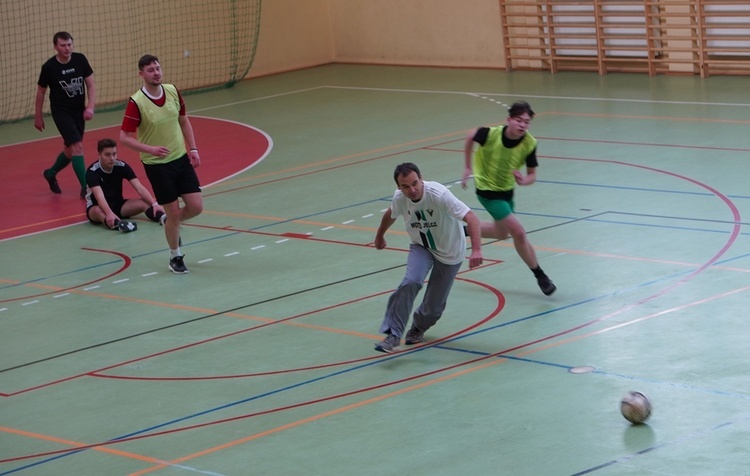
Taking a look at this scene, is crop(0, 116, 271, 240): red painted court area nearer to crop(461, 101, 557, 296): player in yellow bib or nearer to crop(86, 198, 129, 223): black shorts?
crop(86, 198, 129, 223): black shorts

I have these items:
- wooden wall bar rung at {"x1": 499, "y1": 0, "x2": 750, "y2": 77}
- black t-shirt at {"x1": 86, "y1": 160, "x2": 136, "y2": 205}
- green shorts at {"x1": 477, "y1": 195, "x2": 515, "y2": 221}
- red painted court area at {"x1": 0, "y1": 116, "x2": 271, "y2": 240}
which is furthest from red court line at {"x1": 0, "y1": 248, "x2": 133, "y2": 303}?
wooden wall bar rung at {"x1": 499, "y1": 0, "x2": 750, "y2": 77}

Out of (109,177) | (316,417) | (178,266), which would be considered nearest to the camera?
(316,417)

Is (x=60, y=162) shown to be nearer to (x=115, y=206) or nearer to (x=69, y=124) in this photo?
(x=69, y=124)

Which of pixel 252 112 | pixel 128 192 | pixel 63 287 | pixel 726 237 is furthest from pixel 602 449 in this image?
pixel 252 112

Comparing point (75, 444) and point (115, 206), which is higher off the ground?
point (75, 444)

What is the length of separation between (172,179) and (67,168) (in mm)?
7350

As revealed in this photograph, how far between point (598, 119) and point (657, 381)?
10560 millimetres

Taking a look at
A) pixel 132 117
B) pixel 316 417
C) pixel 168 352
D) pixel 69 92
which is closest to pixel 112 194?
pixel 69 92

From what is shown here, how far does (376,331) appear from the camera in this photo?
946 cm

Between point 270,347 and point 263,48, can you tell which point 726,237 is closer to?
point 270,347

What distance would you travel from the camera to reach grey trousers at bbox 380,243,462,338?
28.8ft

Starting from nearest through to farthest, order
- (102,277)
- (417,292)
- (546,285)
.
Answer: (417,292) < (546,285) < (102,277)

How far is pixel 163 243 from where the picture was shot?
13.3 meters

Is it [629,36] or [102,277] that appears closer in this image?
[102,277]
